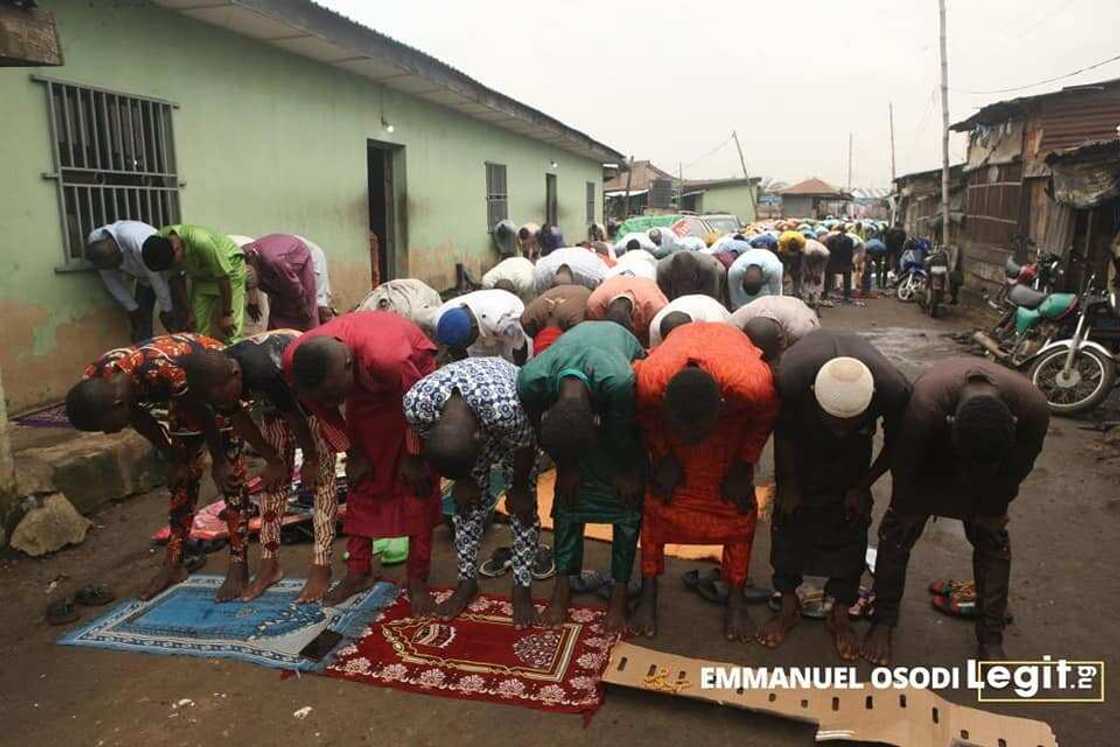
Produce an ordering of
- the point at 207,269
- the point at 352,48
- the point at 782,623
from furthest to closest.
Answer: the point at 352,48
the point at 207,269
the point at 782,623

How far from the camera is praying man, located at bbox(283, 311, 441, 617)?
3275 mm

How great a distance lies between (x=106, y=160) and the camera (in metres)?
5.55

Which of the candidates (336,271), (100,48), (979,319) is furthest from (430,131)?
(979,319)

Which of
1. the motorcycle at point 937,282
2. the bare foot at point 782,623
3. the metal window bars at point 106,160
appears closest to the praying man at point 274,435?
the bare foot at point 782,623

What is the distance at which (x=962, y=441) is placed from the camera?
2.52 meters

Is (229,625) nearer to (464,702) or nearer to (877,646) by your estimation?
(464,702)

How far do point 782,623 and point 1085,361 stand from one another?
15.7ft

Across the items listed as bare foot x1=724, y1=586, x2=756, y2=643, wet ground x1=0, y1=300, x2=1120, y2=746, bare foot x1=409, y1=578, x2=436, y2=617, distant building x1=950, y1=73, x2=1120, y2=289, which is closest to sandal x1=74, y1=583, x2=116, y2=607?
wet ground x1=0, y1=300, x2=1120, y2=746

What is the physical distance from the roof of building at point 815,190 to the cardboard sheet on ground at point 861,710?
39.6 metres

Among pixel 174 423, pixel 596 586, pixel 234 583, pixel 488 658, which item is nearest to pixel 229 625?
pixel 234 583

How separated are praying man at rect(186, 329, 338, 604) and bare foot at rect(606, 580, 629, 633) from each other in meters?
1.35

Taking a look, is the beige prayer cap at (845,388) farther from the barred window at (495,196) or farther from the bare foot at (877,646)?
the barred window at (495,196)

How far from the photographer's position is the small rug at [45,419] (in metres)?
4.95

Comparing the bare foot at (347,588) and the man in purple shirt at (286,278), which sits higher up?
the man in purple shirt at (286,278)
